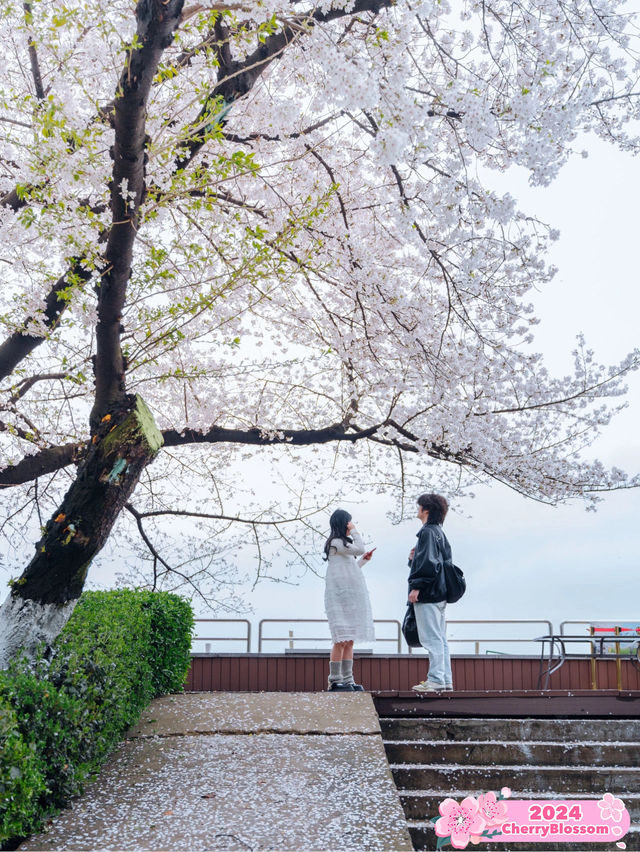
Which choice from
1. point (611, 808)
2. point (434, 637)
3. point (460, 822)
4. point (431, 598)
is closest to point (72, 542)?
point (460, 822)

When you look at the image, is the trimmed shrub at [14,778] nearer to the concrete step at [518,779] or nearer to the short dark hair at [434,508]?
the concrete step at [518,779]

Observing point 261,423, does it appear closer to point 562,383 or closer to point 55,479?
point 55,479

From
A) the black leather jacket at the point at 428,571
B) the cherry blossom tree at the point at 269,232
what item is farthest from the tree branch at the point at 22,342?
the black leather jacket at the point at 428,571

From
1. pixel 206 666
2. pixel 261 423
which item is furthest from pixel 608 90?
pixel 206 666

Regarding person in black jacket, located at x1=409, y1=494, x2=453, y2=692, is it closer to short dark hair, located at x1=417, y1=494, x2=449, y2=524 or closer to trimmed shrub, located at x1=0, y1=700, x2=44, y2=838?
short dark hair, located at x1=417, y1=494, x2=449, y2=524

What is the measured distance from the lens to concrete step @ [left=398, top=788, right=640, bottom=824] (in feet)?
17.1

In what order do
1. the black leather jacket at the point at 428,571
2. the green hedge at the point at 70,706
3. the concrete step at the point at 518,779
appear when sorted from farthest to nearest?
the black leather jacket at the point at 428,571, the concrete step at the point at 518,779, the green hedge at the point at 70,706

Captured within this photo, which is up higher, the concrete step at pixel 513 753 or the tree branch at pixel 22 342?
the tree branch at pixel 22 342

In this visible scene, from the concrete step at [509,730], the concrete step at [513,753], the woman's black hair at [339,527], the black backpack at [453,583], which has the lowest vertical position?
the concrete step at [513,753]

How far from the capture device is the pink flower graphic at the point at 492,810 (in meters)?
5.01

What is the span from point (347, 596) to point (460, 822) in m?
2.78

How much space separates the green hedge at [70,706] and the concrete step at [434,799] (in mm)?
2237

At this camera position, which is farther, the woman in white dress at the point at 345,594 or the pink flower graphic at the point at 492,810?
the woman in white dress at the point at 345,594

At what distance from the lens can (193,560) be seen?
959cm
